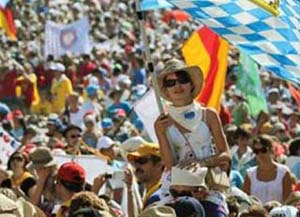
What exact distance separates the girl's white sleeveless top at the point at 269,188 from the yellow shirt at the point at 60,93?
10.2m

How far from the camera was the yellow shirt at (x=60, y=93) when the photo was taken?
21.8 m

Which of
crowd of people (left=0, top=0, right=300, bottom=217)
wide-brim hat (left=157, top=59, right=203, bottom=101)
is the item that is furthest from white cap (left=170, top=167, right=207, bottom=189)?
wide-brim hat (left=157, top=59, right=203, bottom=101)

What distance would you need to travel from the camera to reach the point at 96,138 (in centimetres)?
1595

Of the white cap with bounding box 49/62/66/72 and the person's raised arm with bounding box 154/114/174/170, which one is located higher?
the person's raised arm with bounding box 154/114/174/170

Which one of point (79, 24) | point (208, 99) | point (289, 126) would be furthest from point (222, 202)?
point (79, 24)

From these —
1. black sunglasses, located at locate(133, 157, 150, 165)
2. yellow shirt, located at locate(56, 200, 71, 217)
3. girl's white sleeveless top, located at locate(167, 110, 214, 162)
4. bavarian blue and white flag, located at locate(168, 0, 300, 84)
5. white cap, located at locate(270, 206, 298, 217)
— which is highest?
bavarian blue and white flag, located at locate(168, 0, 300, 84)

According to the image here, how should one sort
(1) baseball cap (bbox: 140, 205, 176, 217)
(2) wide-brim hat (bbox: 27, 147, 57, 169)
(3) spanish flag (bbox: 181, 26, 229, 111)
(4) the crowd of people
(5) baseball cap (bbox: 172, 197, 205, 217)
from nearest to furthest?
(1) baseball cap (bbox: 140, 205, 176, 217), (5) baseball cap (bbox: 172, 197, 205, 217), (4) the crowd of people, (2) wide-brim hat (bbox: 27, 147, 57, 169), (3) spanish flag (bbox: 181, 26, 229, 111)

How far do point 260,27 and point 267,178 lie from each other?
2.04 meters

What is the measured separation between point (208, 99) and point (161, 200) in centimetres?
522

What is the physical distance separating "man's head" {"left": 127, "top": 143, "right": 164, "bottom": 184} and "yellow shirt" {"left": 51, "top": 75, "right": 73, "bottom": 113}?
11625 millimetres

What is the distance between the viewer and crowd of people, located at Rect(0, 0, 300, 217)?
8.70 metres

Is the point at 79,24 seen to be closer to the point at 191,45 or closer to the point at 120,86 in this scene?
the point at 120,86

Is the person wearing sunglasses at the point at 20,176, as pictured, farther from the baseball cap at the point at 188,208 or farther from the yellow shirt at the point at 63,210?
the baseball cap at the point at 188,208

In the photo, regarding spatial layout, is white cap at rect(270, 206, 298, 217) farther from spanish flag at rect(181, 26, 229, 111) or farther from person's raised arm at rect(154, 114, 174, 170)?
spanish flag at rect(181, 26, 229, 111)
